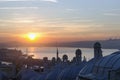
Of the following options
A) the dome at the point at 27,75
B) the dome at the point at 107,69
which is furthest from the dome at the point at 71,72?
the dome at the point at 27,75

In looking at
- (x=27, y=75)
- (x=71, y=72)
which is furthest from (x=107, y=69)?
(x=27, y=75)

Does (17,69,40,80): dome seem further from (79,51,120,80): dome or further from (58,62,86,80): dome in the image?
(79,51,120,80): dome

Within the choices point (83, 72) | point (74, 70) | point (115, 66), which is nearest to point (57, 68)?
point (74, 70)

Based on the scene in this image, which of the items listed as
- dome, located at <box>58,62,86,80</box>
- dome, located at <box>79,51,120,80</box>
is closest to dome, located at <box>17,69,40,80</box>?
dome, located at <box>58,62,86,80</box>

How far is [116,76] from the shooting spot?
28781 millimetres

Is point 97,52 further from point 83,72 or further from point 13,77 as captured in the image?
point 13,77

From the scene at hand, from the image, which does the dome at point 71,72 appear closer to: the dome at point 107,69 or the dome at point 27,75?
the dome at point 107,69

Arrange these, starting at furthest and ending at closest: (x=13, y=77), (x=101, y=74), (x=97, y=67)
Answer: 1. (x=13, y=77)
2. (x=97, y=67)
3. (x=101, y=74)

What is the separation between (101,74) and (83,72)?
636 centimetres

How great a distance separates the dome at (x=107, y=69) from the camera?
95.3ft

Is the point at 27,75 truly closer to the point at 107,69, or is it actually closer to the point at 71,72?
the point at 71,72

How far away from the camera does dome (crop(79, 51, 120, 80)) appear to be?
95.3 ft

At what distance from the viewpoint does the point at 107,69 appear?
30.6 m

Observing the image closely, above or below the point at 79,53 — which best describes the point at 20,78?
below
